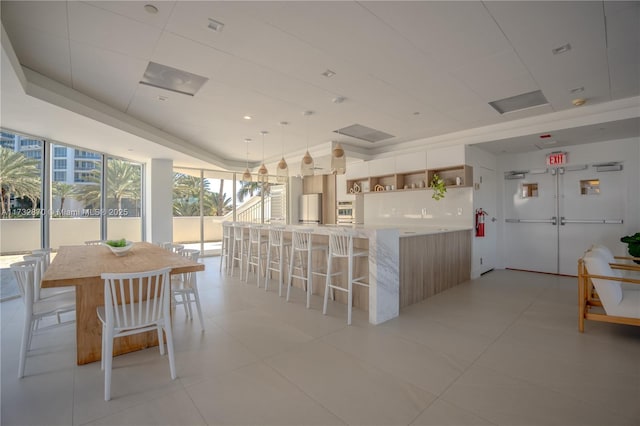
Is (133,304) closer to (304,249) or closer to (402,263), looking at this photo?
(304,249)

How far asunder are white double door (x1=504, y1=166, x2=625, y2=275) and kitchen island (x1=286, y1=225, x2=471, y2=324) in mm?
1656

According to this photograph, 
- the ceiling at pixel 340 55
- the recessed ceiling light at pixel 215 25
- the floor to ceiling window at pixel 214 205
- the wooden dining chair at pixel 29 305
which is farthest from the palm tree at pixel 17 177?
the recessed ceiling light at pixel 215 25

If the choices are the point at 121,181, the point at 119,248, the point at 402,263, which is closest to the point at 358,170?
the point at 402,263

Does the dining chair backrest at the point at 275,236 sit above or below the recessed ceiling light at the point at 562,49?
below

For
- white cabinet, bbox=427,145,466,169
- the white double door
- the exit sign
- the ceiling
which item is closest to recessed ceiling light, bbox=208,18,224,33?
the ceiling

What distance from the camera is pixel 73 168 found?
5.18m

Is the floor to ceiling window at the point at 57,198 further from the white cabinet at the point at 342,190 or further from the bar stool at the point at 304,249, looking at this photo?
the white cabinet at the point at 342,190

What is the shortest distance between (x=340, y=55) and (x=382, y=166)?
151 inches

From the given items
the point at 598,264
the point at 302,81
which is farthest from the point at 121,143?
the point at 598,264

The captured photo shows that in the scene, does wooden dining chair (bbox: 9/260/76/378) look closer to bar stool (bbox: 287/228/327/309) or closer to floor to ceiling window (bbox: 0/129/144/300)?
bar stool (bbox: 287/228/327/309)

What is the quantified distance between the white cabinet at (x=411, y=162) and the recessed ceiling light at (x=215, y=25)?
4.38 m

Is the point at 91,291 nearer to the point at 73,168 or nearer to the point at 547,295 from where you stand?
the point at 73,168

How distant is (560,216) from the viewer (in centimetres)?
556

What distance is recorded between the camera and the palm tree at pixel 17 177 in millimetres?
4008
